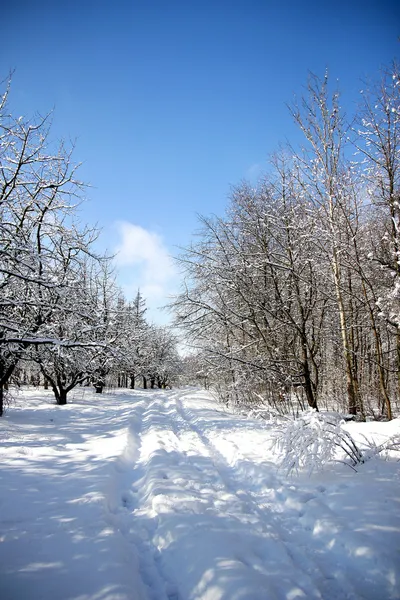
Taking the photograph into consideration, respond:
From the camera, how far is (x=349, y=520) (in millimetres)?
3158

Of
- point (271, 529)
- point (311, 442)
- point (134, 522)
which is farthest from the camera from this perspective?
point (311, 442)

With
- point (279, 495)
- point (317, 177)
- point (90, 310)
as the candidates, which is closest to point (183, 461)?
point (279, 495)

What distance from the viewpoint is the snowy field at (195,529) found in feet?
7.86

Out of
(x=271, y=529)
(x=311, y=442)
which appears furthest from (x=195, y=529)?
(x=311, y=442)

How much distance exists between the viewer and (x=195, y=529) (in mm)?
A: 3164

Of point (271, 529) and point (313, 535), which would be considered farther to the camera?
point (271, 529)

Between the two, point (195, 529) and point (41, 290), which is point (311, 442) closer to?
point (195, 529)

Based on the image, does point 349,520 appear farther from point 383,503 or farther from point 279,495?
point 279,495

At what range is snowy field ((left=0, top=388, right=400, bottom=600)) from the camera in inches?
94.3

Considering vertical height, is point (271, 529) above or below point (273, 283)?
below

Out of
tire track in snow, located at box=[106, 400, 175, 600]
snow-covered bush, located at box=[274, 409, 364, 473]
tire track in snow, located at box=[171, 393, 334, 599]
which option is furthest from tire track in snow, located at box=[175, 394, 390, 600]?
tire track in snow, located at box=[106, 400, 175, 600]

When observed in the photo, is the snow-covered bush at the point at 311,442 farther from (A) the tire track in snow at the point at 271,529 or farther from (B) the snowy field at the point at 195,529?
(A) the tire track in snow at the point at 271,529

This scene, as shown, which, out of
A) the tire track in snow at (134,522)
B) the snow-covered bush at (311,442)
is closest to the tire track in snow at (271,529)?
the snow-covered bush at (311,442)

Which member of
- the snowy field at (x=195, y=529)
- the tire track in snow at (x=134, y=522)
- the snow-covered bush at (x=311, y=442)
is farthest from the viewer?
the snow-covered bush at (x=311, y=442)
